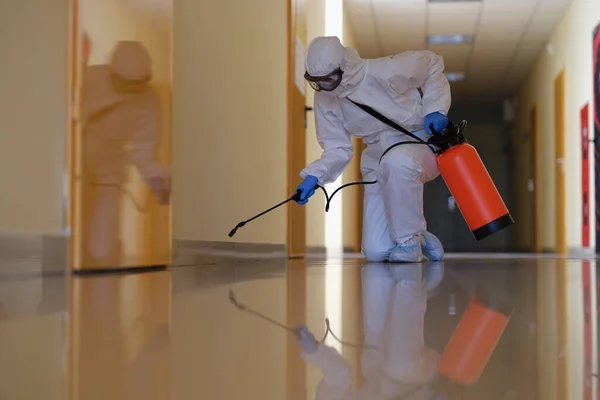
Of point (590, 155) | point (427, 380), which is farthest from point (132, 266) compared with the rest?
point (590, 155)

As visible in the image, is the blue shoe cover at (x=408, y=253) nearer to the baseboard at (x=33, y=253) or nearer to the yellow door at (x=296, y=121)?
the baseboard at (x=33, y=253)

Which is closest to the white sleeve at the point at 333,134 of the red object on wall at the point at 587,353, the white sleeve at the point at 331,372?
the red object on wall at the point at 587,353

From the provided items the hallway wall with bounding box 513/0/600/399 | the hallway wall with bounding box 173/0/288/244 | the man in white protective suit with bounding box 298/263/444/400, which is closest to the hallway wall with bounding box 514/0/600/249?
the hallway wall with bounding box 513/0/600/399

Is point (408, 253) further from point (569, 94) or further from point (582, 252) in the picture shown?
point (569, 94)

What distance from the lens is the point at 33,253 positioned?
5.77 feet

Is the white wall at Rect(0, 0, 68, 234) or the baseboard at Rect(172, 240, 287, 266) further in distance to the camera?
the baseboard at Rect(172, 240, 287, 266)

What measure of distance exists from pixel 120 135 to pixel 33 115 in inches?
14.0

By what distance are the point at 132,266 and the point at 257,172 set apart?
148 cm

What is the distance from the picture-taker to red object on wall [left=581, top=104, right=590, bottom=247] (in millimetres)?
5824

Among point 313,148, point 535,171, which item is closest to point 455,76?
point 535,171

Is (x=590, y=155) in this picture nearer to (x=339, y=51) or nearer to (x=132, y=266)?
(x=339, y=51)

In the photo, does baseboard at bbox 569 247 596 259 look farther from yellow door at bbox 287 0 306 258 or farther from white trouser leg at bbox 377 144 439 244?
white trouser leg at bbox 377 144 439 244

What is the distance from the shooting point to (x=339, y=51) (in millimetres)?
2557

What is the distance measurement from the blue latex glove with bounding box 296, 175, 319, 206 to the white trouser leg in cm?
34
